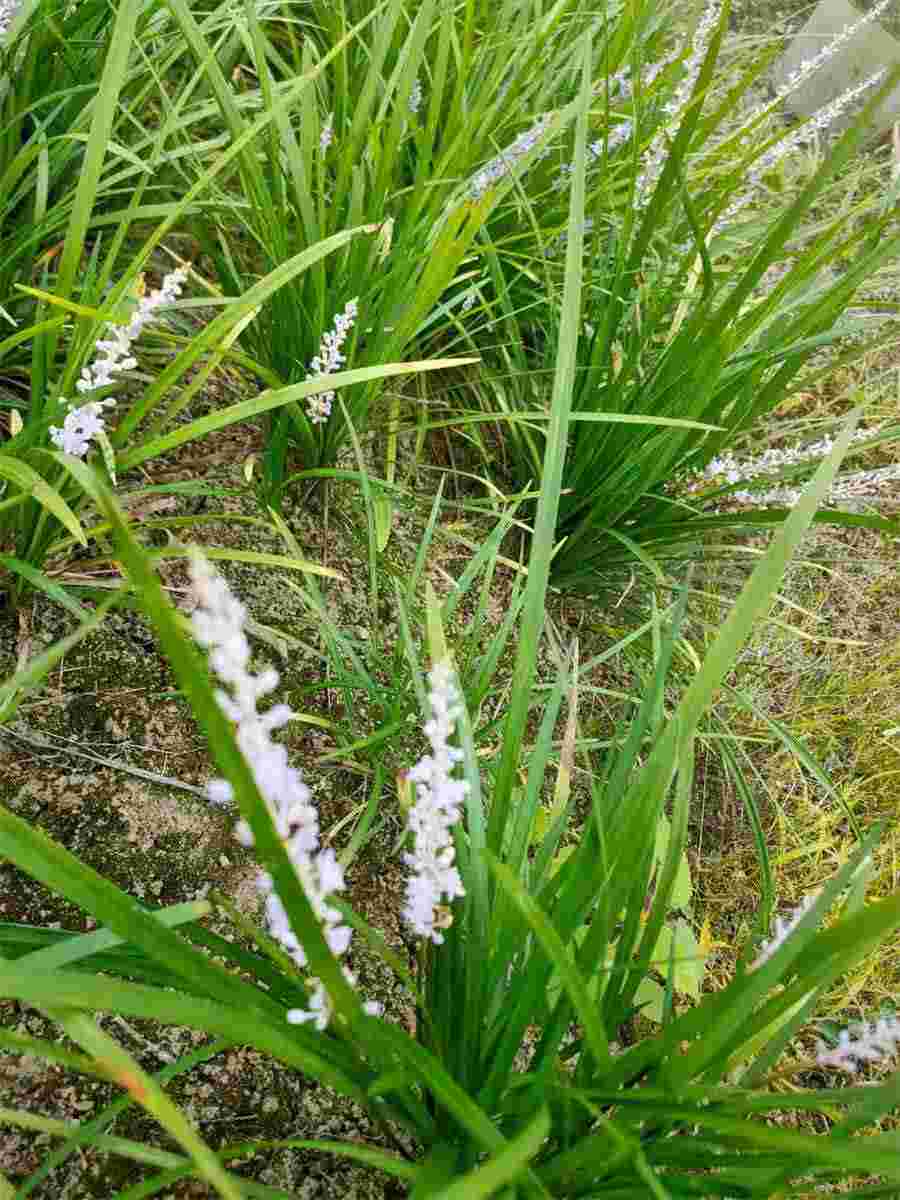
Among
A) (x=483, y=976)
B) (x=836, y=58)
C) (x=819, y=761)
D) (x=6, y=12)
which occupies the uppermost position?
(x=836, y=58)

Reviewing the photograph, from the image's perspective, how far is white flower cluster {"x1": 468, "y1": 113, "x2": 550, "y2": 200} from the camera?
1.51m

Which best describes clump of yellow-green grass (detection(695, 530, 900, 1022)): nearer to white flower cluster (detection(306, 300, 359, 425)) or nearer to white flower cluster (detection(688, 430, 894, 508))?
white flower cluster (detection(688, 430, 894, 508))

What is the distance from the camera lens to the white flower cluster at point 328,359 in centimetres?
123

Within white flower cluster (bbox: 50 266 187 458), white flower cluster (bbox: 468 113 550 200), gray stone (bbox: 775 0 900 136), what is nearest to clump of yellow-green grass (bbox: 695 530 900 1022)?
white flower cluster (bbox: 468 113 550 200)

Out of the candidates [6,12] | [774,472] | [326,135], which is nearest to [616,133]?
[326,135]

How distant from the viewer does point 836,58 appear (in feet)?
12.0

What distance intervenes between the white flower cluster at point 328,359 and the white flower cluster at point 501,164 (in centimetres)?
37

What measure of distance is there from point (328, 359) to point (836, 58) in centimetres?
367

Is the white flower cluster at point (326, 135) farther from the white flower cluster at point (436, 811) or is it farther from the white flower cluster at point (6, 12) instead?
the white flower cluster at point (436, 811)

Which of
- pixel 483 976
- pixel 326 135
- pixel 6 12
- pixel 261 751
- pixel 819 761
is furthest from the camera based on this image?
pixel 819 761

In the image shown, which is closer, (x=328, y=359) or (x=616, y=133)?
(x=328, y=359)

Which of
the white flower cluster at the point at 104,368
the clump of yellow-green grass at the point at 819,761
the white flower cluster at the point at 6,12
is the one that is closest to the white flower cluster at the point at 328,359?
the white flower cluster at the point at 104,368

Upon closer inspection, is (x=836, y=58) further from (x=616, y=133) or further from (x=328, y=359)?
(x=328, y=359)

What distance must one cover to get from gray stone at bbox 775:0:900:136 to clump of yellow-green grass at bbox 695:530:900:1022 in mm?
2617
